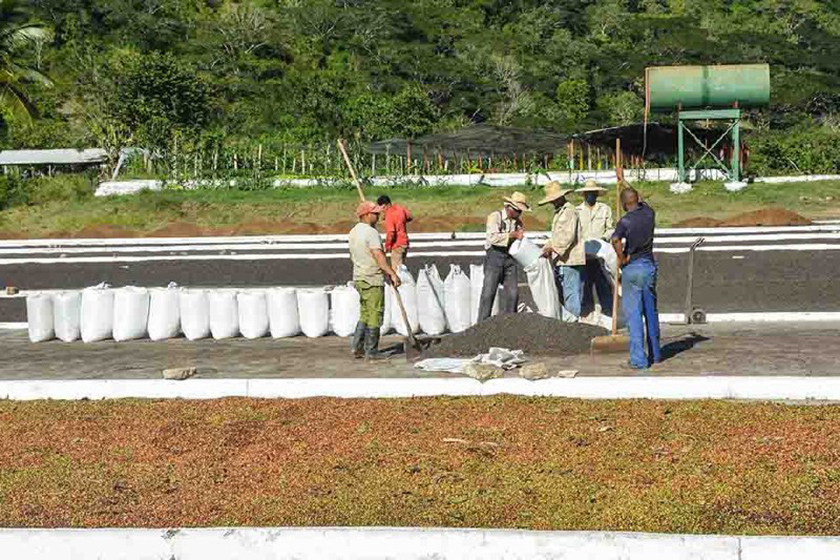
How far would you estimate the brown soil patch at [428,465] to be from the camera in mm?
6090

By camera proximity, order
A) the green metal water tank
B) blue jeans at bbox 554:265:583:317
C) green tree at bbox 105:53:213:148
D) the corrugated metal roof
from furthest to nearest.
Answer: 1. the corrugated metal roof
2. green tree at bbox 105:53:213:148
3. the green metal water tank
4. blue jeans at bbox 554:265:583:317

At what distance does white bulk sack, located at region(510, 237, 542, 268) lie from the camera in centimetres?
1227

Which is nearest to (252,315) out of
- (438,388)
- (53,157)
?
(438,388)

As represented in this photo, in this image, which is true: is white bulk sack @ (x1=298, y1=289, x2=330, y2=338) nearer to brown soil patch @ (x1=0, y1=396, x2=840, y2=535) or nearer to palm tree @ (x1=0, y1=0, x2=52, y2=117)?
brown soil patch @ (x1=0, y1=396, x2=840, y2=535)

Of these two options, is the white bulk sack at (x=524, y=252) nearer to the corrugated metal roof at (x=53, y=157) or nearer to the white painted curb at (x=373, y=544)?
the white painted curb at (x=373, y=544)

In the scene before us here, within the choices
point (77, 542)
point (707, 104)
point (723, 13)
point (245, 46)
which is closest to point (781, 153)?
point (707, 104)

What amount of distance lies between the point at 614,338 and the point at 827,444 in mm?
3759

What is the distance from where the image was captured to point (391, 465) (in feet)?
23.4

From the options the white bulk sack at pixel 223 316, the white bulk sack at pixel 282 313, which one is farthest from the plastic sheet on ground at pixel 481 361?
the white bulk sack at pixel 223 316

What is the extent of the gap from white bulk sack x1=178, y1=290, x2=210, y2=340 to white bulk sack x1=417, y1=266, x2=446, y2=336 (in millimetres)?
2400

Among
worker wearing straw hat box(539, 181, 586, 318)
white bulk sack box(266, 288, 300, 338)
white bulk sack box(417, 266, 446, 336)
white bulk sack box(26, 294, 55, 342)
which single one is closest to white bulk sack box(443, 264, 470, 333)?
white bulk sack box(417, 266, 446, 336)

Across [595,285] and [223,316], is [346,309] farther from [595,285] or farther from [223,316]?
[595,285]

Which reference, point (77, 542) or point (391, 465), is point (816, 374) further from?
point (77, 542)

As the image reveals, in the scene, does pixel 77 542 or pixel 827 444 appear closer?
pixel 77 542
